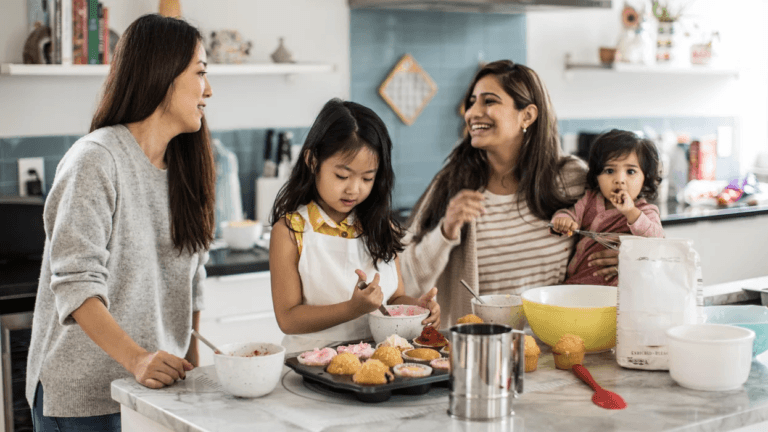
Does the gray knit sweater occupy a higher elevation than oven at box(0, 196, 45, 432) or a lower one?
higher

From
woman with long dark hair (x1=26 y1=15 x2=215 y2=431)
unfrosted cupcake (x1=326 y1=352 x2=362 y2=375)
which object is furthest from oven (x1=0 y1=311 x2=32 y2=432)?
unfrosted cupcake (x1=326 y1=352 x2=362 y2=375)

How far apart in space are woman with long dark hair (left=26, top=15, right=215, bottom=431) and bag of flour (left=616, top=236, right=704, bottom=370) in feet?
2.85

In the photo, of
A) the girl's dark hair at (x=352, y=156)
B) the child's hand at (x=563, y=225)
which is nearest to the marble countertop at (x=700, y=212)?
the child's hand at (x=563, y=225)

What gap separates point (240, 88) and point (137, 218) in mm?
1869

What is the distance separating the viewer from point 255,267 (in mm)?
3031

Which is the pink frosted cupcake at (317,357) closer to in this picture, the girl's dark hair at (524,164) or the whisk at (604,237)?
the whisk at (604,237)

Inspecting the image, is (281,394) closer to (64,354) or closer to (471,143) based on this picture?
(64,354)

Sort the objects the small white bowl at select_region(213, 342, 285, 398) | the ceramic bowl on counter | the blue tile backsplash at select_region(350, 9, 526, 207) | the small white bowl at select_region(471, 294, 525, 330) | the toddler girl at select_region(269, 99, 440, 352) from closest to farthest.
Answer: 1. the small white bowl at select_region(213, 342, 285, 398)
2. the ceramic bowl on counter
3. the small white bowl at select_region(471, 294, 525, 330)
4. the toddler girl at select_region(269, 99, 440, 352)
5. the blue tile backsplash at select_region(350, 9, 526, 207)

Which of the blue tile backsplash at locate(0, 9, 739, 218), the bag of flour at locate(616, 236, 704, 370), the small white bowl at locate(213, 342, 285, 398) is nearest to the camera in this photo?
the small white bowl at locate(213, 342, 285, 398)

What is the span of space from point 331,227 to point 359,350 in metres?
0.44

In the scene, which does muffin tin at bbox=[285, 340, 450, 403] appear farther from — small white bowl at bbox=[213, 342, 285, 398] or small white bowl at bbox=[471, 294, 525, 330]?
small white bowl at bbox=[471, 294, 525, 330]

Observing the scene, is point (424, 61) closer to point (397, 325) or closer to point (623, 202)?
point (623, 202)

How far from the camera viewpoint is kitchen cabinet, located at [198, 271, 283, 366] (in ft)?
9.75

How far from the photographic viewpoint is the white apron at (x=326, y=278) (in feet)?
6.27
